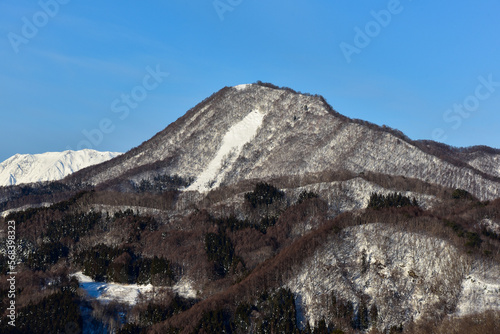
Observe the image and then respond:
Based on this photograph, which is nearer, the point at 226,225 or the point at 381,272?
the point at 381,272

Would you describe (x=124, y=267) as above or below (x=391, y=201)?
below

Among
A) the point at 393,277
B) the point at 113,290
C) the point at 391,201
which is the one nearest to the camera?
the point at 393,277

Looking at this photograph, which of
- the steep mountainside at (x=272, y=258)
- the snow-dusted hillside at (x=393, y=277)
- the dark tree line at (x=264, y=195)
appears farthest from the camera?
the dark tree line at (x=264, y=195)

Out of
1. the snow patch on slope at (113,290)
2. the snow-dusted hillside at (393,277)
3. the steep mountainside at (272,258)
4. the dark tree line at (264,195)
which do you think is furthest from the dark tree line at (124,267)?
the dark tree line at (264,195)

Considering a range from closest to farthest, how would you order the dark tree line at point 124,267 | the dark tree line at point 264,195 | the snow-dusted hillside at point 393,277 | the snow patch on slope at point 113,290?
the snow-dusted hillside at point 393,277
the snow patch on slope at point 113,290
the dark tree line at point 124,267
the dark tree line at point 264,195

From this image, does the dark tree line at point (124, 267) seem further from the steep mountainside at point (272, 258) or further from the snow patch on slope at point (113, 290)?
the snow patch on slope at point (113, 290)

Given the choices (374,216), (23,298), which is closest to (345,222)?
(374,216)

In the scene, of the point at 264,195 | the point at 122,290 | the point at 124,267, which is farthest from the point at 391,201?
Result: the point at 122,290

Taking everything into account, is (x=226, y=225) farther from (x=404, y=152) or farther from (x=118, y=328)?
(x=404, y=152)

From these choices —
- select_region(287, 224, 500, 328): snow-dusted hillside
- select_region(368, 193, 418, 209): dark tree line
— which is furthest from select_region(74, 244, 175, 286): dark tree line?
select_region(368, 193, 418, 209): dark tree line

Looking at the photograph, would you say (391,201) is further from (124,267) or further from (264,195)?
(124,267)

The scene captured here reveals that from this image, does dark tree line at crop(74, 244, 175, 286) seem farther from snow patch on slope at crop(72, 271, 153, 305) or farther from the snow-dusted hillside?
the snow-dusted hillside
